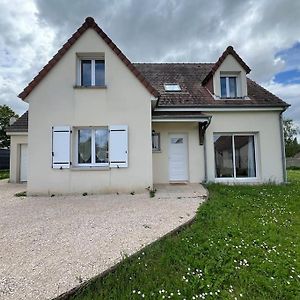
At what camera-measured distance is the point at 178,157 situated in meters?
12.0

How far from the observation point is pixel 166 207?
7254 mm

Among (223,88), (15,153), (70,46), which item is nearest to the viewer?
(70,46)

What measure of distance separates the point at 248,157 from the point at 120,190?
22.8ft

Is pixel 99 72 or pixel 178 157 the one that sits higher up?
pixel 99 72

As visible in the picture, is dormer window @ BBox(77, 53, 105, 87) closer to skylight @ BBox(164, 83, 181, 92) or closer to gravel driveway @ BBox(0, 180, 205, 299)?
skylight @ BBox(164, 83, 181, 92)

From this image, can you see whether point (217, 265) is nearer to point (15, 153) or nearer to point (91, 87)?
point (91, 87)

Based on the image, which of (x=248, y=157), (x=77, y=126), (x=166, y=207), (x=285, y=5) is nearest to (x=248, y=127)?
(x=248, y=157)

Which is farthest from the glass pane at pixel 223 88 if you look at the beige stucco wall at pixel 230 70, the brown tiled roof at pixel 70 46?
the brown tiled roof at pixel 70 46

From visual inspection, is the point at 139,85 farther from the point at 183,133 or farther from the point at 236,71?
the point at 236,71

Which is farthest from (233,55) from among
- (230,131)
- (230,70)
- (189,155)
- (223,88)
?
(189,155)

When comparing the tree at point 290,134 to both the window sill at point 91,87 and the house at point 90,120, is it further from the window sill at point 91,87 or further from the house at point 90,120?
the window sill at point 91,87

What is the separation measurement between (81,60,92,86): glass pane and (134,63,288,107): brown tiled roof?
11.6 feet

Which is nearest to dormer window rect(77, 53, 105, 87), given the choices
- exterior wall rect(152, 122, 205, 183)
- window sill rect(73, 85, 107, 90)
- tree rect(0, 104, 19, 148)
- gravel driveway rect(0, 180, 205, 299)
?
window sill rect(73, 85, 107, 90)

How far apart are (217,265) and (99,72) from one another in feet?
29.2
